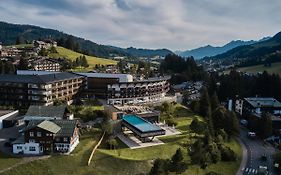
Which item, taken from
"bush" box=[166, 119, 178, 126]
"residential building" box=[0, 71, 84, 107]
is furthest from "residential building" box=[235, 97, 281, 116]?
"residential building" box=[0, 71, 84, 107]

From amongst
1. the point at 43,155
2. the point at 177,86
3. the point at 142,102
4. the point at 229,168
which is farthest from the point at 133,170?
the point at 177,86

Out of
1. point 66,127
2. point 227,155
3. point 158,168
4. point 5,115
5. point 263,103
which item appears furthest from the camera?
point 263,103

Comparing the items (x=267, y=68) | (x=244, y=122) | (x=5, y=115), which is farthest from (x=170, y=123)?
(x=267, y=68)

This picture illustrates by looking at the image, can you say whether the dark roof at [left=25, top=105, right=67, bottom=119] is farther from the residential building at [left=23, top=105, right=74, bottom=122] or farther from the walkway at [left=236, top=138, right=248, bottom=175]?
the walkway at [left=236, top=138, right=248, bottom=175]

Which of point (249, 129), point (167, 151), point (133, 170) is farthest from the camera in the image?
point (249, 129)

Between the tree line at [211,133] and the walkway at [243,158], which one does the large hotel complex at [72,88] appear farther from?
the walkway at [243,158]

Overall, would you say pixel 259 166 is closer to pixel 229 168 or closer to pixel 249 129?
pixel 229 168

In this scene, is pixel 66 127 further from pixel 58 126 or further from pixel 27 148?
pixel 27 148
